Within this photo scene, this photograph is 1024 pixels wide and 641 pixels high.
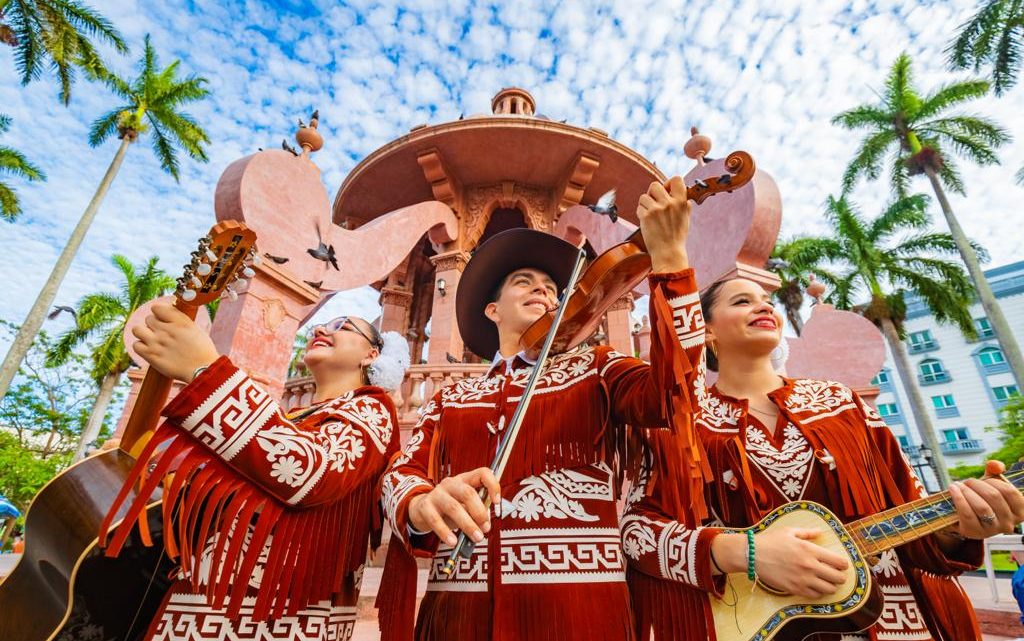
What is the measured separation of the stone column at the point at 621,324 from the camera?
24.8 feet

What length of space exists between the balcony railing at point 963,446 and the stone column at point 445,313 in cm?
4555

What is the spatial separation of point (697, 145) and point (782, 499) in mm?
3499

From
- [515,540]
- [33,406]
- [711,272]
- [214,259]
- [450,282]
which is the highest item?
[33,406]

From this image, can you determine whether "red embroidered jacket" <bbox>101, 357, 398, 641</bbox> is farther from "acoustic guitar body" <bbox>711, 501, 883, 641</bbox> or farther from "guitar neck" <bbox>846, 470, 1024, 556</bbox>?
"guitar neck" <bbox>846, 470, 1024, 556</bbox>

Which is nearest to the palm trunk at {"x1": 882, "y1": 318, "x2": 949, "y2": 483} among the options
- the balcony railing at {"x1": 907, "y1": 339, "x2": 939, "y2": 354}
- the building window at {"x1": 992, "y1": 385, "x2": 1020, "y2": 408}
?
the building window at {"x1": 992, "y1": 385, "x2": 1020, "y2": 408}

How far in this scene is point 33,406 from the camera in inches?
967

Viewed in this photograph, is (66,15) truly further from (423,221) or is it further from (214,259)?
(214,259)

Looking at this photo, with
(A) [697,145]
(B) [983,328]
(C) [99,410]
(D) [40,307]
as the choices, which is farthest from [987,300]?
(B) [983,328]

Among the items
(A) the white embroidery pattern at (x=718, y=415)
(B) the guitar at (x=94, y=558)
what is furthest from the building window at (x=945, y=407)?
(B) the guitar at (x=94, y=558)

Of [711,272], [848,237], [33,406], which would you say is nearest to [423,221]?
[711,272]

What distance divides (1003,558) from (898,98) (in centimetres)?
1733

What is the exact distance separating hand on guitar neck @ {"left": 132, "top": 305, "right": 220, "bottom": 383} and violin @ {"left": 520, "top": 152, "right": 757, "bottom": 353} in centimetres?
109

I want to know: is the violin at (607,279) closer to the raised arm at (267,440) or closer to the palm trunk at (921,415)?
the raised arm at (267,440)

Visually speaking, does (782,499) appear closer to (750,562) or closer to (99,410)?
(750,562)
